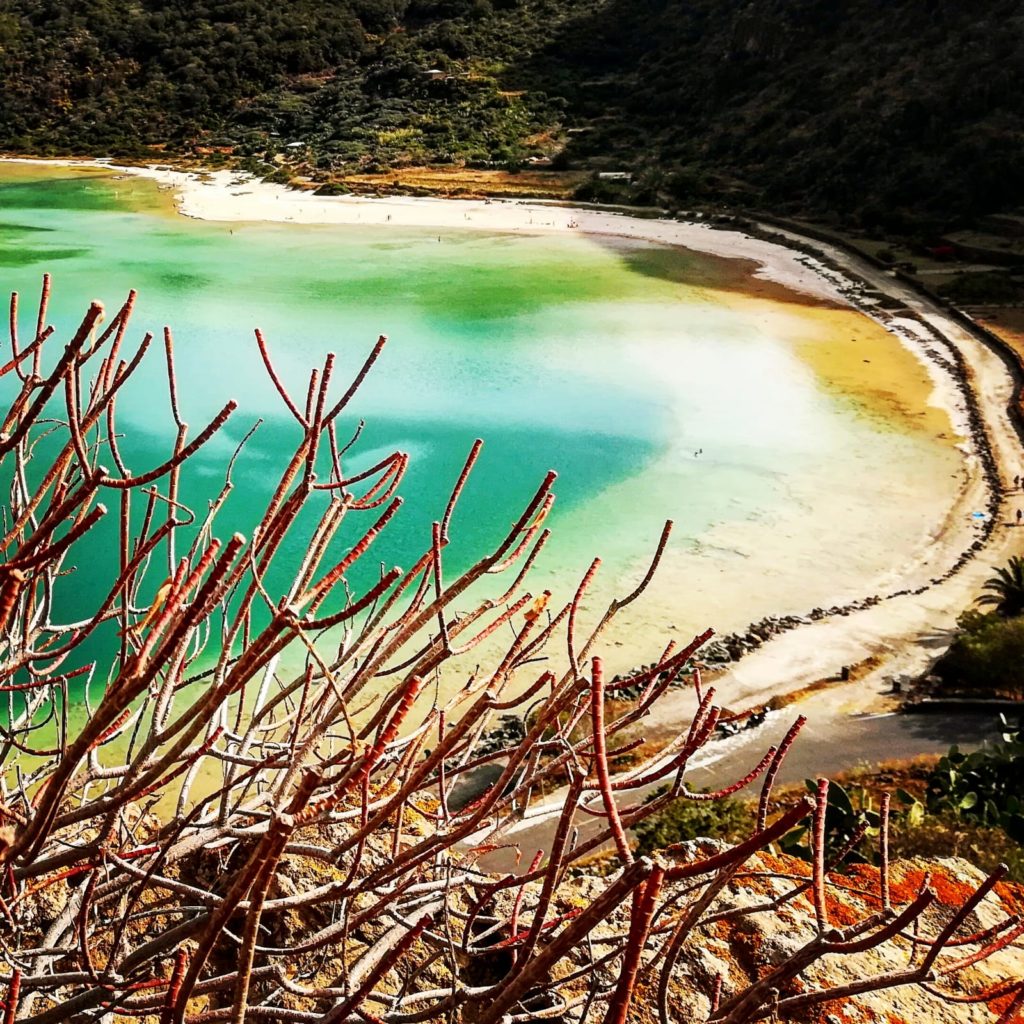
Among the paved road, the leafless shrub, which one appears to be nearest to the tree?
the paved road

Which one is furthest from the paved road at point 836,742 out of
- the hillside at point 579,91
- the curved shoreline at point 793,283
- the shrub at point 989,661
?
the hillside at point 579,91

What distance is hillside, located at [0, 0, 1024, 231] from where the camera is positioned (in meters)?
47.9

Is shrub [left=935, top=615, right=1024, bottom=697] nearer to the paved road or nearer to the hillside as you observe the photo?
the paved road

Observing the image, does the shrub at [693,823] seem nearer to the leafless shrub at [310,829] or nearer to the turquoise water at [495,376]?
the leafless shrub at [310,829]

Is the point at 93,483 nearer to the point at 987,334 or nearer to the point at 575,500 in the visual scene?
the point at 575,500

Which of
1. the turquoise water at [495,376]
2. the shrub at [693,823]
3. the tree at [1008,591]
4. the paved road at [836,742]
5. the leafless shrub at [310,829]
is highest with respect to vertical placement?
the leafless shrub at [310,829]

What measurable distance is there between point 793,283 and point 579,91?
164 ft

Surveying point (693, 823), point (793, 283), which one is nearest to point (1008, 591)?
point (693, 823)

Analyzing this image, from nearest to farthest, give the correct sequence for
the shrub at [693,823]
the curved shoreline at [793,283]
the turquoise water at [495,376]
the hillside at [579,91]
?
the shrub at [693,823]
the curved shoreline at [793,283]
the turquoise water at [495,376]
the hillside at [579,91]

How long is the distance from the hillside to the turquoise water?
50.0 ft

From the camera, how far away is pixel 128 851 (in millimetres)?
2480

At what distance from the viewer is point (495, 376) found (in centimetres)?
2656

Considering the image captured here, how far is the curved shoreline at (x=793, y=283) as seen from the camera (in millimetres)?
14820

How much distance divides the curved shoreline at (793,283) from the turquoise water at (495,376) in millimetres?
2238
